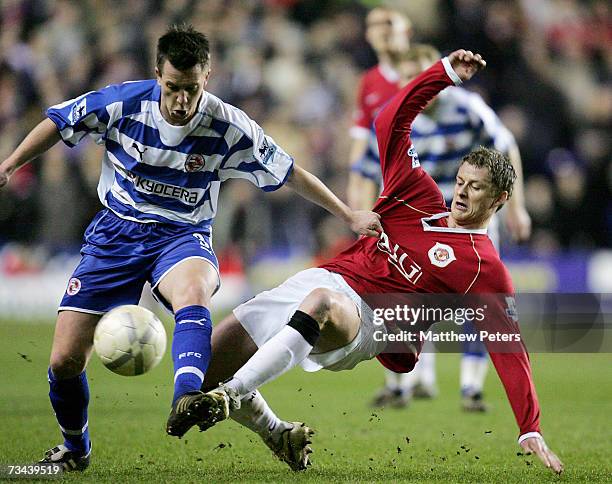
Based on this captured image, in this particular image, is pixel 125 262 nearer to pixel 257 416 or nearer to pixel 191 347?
pixel 191 347

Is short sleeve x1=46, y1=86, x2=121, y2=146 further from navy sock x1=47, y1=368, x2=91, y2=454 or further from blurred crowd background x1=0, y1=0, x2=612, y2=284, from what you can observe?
blurred crowd background x1=0, y1=0, x2=612, y2=284

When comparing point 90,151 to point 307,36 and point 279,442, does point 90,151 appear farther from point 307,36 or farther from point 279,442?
point 279,442

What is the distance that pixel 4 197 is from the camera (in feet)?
43.7

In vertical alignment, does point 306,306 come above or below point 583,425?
above

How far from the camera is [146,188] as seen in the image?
4891 millimetres

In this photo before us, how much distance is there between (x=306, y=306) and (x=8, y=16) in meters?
11.8

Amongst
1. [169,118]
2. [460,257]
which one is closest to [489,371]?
[460,257]

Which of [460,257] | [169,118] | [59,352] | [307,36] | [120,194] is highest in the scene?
[307,36]

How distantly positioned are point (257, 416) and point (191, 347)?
71cm

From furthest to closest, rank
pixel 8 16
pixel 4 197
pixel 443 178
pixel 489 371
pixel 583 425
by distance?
pixel 8 16, pixel 4 197, pixel 489 371, pixel 443 178, pixel 583 425

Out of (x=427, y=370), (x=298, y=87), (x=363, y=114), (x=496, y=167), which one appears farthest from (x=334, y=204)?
(x=298, y=87)

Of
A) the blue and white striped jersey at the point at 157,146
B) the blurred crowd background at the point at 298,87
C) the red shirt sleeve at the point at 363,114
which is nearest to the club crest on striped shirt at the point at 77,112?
the blue and white striped jersey at the point at 157,146

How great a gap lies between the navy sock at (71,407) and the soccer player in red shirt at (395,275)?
0.62 m

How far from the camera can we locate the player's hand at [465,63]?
492 centimetres
